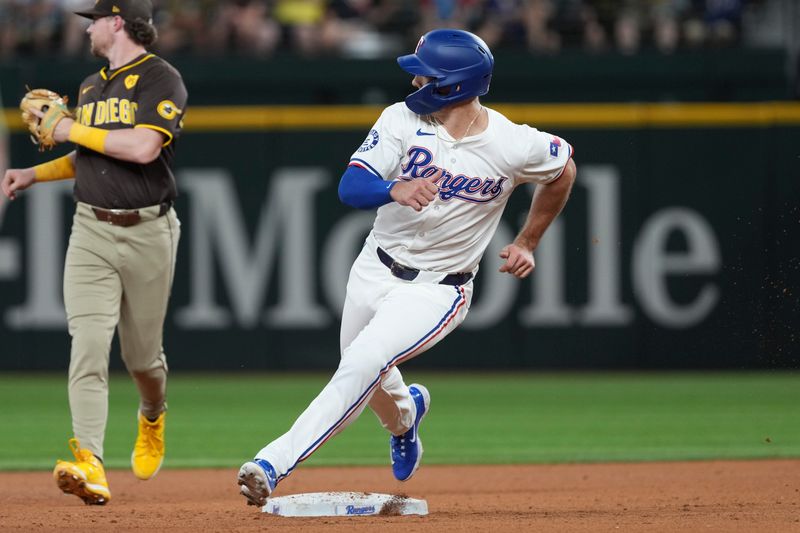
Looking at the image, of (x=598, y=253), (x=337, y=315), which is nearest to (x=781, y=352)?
(x=598, y=253)


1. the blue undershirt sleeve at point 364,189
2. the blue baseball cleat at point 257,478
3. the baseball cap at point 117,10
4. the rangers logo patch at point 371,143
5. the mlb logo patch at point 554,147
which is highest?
the baseball cap at point 117,10

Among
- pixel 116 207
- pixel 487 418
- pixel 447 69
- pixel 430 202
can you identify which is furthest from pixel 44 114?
pixel 487 418

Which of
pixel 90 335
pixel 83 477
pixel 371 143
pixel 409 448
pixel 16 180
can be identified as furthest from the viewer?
pixel 16 180

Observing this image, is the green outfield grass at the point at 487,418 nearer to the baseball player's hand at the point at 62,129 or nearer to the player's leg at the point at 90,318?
the player's leg at the point at 90,318

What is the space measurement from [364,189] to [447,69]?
588 millimetres

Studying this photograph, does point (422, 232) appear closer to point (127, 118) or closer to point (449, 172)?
point (449, 172)

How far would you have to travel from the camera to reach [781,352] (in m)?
10.8

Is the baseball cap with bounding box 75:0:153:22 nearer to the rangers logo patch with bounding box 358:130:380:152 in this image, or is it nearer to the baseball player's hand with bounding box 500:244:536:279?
the rangers logo patch with bounding box 358:130:380:152

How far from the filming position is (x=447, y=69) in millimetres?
5023

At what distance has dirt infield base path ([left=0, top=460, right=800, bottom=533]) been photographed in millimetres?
4895

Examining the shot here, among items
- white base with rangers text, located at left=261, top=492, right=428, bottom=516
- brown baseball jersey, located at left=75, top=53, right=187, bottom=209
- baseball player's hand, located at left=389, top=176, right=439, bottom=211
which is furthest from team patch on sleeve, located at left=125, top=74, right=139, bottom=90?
white base with rangers text, located at left=261, top=492, right=428, bottom=516

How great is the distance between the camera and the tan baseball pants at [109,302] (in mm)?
5645

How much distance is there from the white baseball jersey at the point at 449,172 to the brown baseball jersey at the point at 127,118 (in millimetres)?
1127

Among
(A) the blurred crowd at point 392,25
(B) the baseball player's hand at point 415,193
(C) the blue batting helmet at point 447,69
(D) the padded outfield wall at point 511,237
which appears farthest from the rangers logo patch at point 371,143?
(A) the blurred crowd at point 392,25
